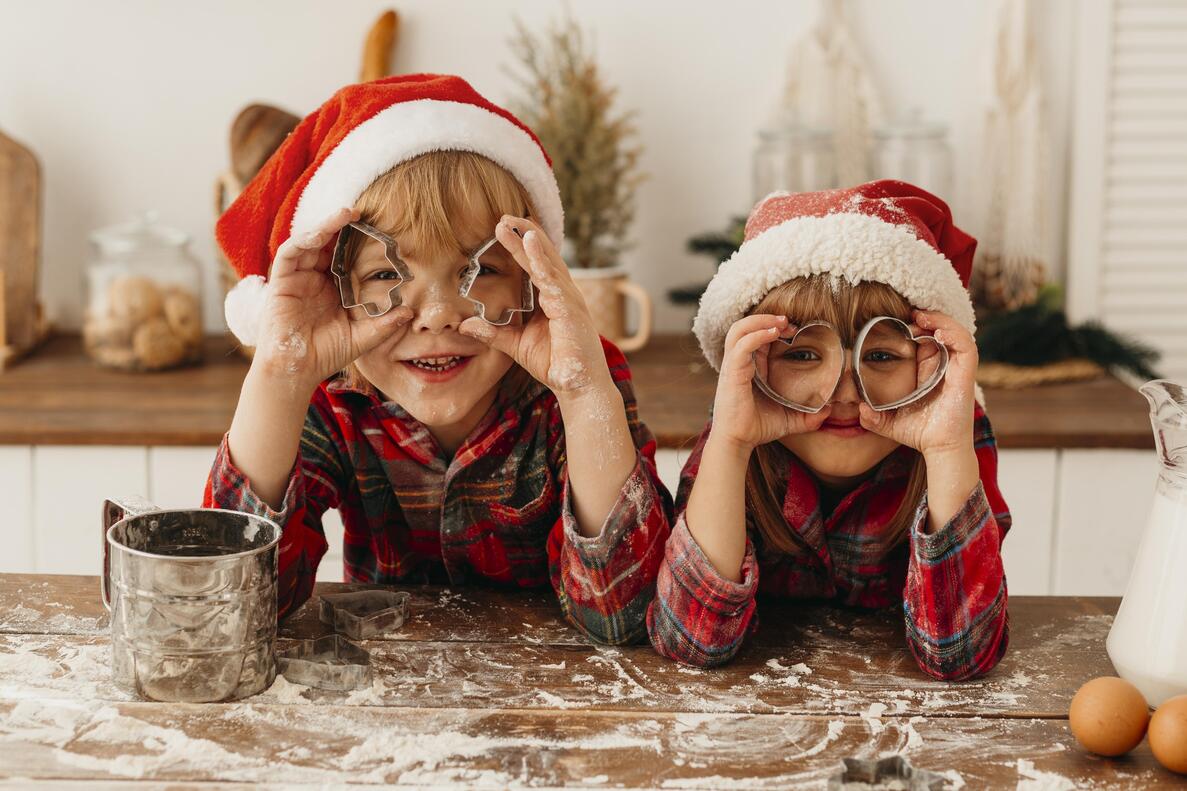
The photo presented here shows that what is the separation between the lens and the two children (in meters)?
1.02

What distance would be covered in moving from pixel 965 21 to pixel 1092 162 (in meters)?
0.37

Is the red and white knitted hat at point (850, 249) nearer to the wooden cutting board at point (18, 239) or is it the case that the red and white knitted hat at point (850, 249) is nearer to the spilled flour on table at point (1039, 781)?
the spilled flour on table at point (1039, 781)

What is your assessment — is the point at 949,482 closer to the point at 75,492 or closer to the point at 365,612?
the point at 365,612

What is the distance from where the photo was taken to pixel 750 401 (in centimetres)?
103

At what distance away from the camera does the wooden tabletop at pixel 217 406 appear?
187 centimetres

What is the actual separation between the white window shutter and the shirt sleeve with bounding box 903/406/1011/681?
1.53 m

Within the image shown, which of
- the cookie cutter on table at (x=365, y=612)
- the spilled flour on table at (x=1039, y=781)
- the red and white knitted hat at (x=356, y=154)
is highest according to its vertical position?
the red and white knitted hat at (x=356, y=154)

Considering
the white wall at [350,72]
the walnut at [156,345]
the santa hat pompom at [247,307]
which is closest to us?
the santa hat pompom at [247,307]

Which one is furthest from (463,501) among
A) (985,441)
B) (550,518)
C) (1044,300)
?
(1044,300)

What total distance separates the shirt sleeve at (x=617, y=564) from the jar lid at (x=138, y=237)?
1.42 m

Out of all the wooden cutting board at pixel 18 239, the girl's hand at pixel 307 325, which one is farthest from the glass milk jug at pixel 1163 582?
the wooden cutting board at pixel 18 239

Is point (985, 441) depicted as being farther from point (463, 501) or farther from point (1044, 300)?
point (1044, 300)

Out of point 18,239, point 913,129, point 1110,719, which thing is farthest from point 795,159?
point 1110,719

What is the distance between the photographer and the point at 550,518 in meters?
1.23
